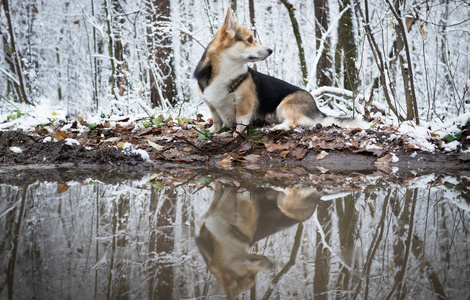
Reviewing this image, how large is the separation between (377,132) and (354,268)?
2727mm

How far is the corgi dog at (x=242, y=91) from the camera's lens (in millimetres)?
3865

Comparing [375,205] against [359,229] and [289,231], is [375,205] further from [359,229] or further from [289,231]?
[289,231]

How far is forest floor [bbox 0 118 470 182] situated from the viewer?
307 cm

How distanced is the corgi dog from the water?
1.85 metres

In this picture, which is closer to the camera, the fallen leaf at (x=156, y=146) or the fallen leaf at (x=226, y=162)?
the fallen leaf at (x=226, y=162)

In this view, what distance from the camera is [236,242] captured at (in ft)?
4.44

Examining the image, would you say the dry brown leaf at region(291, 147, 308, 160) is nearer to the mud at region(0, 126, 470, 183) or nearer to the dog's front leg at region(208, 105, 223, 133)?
the mud at region(0, 126, 470, 183)

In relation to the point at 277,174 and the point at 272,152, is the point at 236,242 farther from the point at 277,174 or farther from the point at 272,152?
the point at 272,152

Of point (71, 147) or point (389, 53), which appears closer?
point (71, 147)

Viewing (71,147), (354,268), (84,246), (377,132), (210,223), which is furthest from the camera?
(377,132)

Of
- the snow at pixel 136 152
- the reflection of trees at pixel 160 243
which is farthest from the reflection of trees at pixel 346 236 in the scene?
the snow at pixel 136 152

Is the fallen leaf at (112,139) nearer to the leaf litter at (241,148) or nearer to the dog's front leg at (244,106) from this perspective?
the leaf litter at (241,148)

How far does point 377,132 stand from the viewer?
3.63 m

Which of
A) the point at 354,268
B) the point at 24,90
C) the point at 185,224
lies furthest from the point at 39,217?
the point at 24,90
